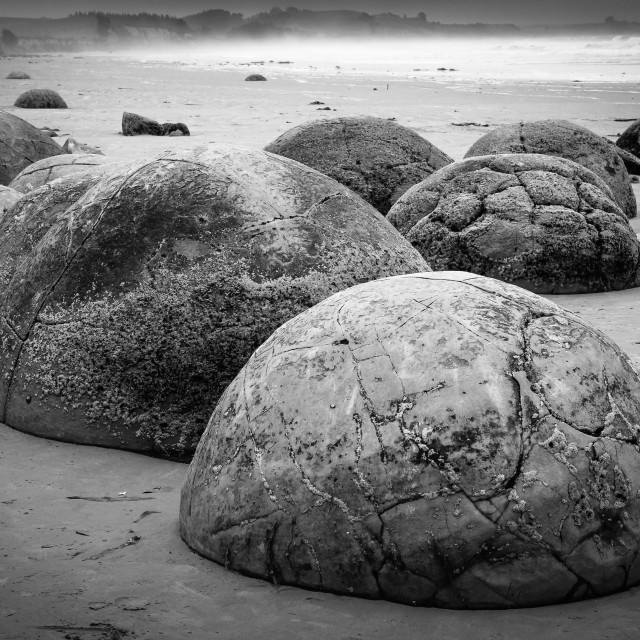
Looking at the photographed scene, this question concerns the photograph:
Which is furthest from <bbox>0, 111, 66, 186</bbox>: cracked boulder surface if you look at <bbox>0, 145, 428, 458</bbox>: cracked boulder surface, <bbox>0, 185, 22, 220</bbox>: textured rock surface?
<bbox>0, 145, 428, 458</bbox>: cracked boulder surface

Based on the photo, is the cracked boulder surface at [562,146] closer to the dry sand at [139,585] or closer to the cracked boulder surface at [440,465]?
the dry sand at [139,585]

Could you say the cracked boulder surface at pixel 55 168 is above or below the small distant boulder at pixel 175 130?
above

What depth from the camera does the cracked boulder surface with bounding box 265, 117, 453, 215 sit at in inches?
321

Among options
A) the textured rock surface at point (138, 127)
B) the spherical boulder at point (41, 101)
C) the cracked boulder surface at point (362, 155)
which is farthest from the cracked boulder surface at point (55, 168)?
the spherical boulder at point (41, 101)

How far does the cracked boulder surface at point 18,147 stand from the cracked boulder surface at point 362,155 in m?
3.71

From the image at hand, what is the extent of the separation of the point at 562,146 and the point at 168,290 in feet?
21.1

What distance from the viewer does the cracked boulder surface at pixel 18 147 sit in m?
10.4

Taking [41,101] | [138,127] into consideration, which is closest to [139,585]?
[138,127]

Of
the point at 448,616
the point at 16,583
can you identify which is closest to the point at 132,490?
the point at 16,583

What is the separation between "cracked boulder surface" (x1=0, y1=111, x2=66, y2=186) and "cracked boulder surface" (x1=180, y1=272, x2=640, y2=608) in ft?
28.1

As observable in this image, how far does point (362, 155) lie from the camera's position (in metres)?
8.24

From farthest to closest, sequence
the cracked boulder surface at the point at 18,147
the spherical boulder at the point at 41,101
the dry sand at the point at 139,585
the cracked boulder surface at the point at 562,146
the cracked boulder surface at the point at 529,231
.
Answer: the spherical boulder at the point at 41,101
the cracked boulder surface at the point at 18,147
the cracked boulder surface at the point at 562,146
the cracked boulder surface at the point at 529,231
the dry sand at the point at 139,585

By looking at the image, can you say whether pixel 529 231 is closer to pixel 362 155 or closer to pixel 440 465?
pixel 362 155

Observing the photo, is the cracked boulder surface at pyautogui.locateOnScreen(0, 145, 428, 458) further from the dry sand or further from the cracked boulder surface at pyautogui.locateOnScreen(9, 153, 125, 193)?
the cracked boulder surface at pyautogui.locateOnScreen(9, 153, 125, 193)
